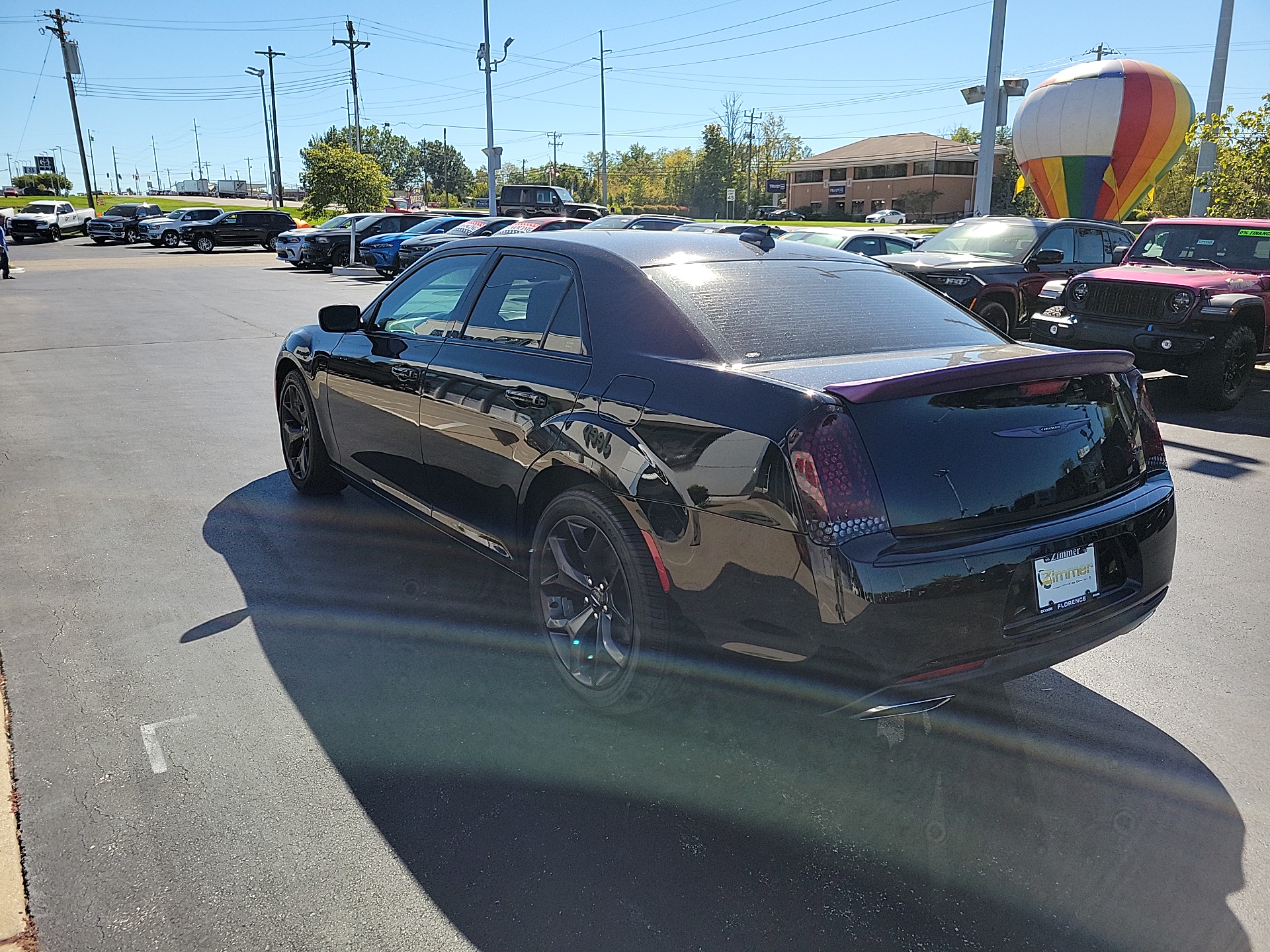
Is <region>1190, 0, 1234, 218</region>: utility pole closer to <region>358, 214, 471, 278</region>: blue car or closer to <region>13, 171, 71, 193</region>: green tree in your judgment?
<region>358, 214, 471, 278</region>: blue car

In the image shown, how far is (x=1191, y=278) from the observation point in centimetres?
975

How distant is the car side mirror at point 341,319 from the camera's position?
5.01m

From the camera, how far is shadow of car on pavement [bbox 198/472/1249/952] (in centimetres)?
249

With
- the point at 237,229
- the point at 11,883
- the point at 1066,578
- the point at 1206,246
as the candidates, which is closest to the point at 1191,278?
the point at 1206,246

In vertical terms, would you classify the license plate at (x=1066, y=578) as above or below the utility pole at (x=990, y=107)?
below

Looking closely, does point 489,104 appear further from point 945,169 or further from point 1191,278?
point 945,169

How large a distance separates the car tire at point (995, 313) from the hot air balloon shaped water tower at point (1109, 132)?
25.9m

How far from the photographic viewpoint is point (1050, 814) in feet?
9.61

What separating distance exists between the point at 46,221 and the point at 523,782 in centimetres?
5177

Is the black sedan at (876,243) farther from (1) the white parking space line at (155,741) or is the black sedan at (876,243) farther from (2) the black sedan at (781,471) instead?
(1) the white parking space line at (155,741)

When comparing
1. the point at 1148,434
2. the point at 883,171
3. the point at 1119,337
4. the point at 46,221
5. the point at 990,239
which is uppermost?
the point at 883,171

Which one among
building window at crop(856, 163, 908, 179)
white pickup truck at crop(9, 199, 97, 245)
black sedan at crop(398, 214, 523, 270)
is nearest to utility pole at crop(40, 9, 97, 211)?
white pickup truck at crop(9, 199, 97, 245)

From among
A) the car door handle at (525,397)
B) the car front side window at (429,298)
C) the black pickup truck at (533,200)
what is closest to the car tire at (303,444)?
the car front side window at (429,298)

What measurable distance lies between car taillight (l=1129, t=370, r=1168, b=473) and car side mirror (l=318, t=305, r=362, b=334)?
3611 millimetres
